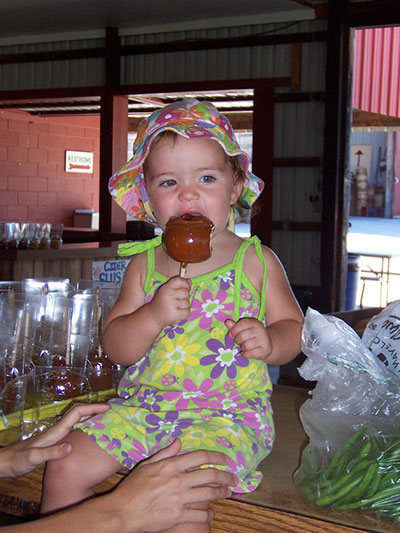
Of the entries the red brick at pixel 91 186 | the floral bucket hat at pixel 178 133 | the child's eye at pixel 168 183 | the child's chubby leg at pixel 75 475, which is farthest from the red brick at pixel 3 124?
the child's chubby leg at pixel 75 475

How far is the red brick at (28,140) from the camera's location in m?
15.0

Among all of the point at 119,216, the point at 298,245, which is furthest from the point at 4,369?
the point at 119,216

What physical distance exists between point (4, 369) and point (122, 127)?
28.7ft

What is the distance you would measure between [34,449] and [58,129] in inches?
589

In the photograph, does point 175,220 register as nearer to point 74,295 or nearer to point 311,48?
point 74,295

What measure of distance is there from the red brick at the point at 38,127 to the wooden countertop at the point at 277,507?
46.6ft

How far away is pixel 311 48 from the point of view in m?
8.89

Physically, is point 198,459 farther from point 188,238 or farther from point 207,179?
point 207,179

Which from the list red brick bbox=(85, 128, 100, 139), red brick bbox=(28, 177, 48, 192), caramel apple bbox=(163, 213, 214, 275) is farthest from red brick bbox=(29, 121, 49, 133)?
caramel apple bbox=(163, 213, 214, 275)

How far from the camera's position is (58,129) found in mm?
15891

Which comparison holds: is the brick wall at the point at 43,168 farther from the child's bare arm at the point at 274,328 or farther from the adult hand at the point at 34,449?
the adult hand at the point at 34,449

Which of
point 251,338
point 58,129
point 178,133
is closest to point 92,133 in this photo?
point 58,129

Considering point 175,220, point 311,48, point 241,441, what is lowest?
point 241,441

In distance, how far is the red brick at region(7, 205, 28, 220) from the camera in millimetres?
14898
